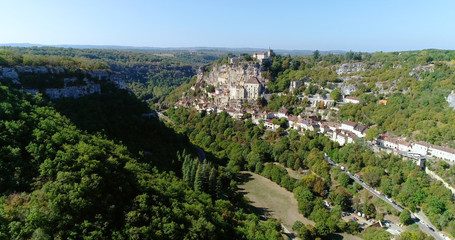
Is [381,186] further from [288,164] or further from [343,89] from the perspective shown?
[343,89]

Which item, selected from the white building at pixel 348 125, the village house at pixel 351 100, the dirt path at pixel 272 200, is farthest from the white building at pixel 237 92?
the dirt path at pixel 272 200

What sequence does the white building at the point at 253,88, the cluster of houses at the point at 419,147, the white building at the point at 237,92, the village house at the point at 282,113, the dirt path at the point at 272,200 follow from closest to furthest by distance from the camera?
→ the dirt path at the point at 272,200 < the cluster of houses at the point at 419,147 < the village house at the point at 282,113 < the white building at the point at 253,88 < the white building at the point at 237,92

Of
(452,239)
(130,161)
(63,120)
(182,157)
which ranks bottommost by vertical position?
(452,239)

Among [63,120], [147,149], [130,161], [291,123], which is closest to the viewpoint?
[130,161]

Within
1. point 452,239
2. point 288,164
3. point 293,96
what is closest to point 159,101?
point 293,96

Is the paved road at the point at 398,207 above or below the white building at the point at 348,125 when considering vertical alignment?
below

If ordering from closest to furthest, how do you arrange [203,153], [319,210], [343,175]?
[319,210]
[343,175]
[203,153]

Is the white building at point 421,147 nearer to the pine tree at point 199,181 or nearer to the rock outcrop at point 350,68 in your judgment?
the pine tree at point 199,181

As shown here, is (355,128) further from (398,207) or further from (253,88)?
(253,88)
